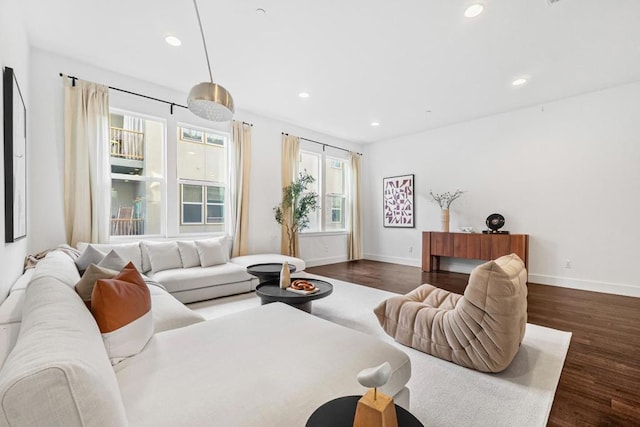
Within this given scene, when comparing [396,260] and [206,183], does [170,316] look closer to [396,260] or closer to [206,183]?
[206,183]

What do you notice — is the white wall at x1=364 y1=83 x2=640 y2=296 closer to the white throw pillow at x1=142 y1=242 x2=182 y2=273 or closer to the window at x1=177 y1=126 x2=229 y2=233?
the window at x1=177 y1=126 x2=229 y2=233

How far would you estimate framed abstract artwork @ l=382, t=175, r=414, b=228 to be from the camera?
6336mm

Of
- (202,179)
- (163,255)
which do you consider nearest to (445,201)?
(202,179)

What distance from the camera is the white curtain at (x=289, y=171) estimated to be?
543cm

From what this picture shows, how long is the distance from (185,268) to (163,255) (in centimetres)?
32

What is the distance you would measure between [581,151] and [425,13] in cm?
361

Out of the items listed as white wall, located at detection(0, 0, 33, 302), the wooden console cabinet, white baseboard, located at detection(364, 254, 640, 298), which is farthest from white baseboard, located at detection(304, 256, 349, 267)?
white wall, located at detection(0, 0, 33, 302)

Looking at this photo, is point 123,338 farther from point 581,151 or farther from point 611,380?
point 581,151

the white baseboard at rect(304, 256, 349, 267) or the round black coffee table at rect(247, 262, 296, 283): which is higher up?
the round black coffee table at rect(247, 262, 296, 283)

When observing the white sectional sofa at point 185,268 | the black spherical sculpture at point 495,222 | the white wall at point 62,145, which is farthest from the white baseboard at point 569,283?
the white sectional sofa at point 185,268

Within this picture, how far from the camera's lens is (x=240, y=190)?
475 cm

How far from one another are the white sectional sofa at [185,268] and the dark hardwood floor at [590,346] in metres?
1.97

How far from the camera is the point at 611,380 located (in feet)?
6.27

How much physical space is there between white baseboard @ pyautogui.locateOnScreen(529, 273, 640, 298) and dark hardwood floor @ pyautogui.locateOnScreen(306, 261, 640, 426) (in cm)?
17
